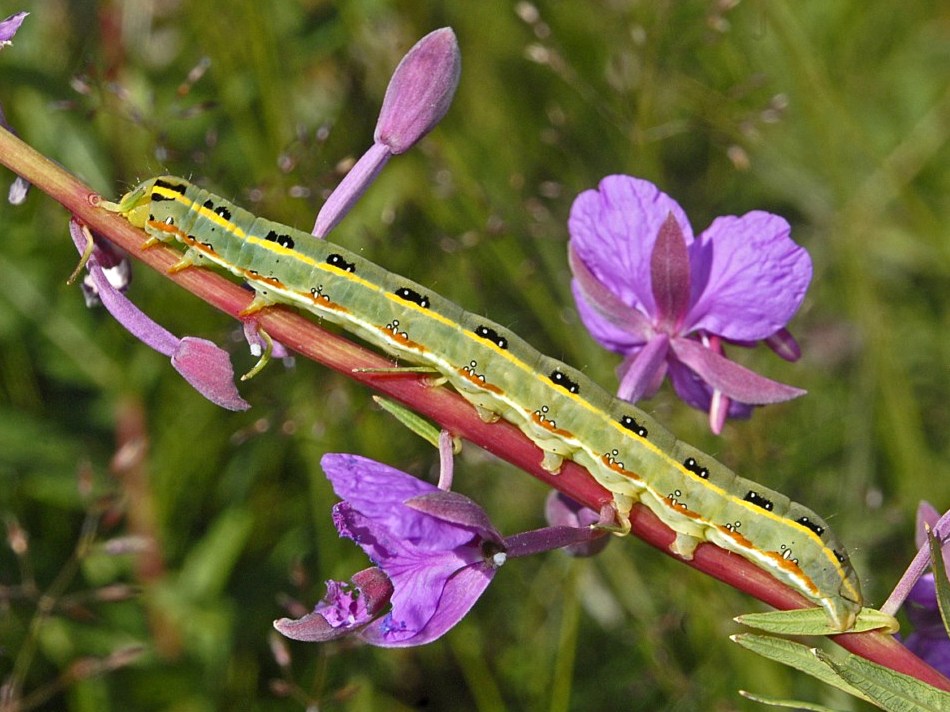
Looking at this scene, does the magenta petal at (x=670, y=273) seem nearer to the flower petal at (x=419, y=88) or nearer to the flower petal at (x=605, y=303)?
the flower petal at (x=605, y=303)

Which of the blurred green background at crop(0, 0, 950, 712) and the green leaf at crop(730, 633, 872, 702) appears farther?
the blurred green background at crop(0, 0, 950, 712)

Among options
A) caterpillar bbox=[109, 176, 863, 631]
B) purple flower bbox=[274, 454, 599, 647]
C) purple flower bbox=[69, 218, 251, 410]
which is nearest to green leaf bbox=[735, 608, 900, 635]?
caterpillar bbox=[109, 176, 863, 631]

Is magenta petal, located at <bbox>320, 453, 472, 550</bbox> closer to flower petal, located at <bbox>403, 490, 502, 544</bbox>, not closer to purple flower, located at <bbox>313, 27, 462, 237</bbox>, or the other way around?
flower petal, located at <bbox>403, 490, 502, 544</bbox>

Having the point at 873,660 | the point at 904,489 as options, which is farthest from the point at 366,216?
the point at 873,660

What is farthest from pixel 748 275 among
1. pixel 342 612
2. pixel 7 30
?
pixel 7 30

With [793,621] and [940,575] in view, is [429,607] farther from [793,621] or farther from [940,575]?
[940,575]

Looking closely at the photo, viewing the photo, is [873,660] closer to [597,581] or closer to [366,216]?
[597,581]

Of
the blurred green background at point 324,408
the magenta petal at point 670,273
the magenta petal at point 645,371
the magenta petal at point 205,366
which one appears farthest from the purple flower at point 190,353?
the blurred green background at point 324,408
